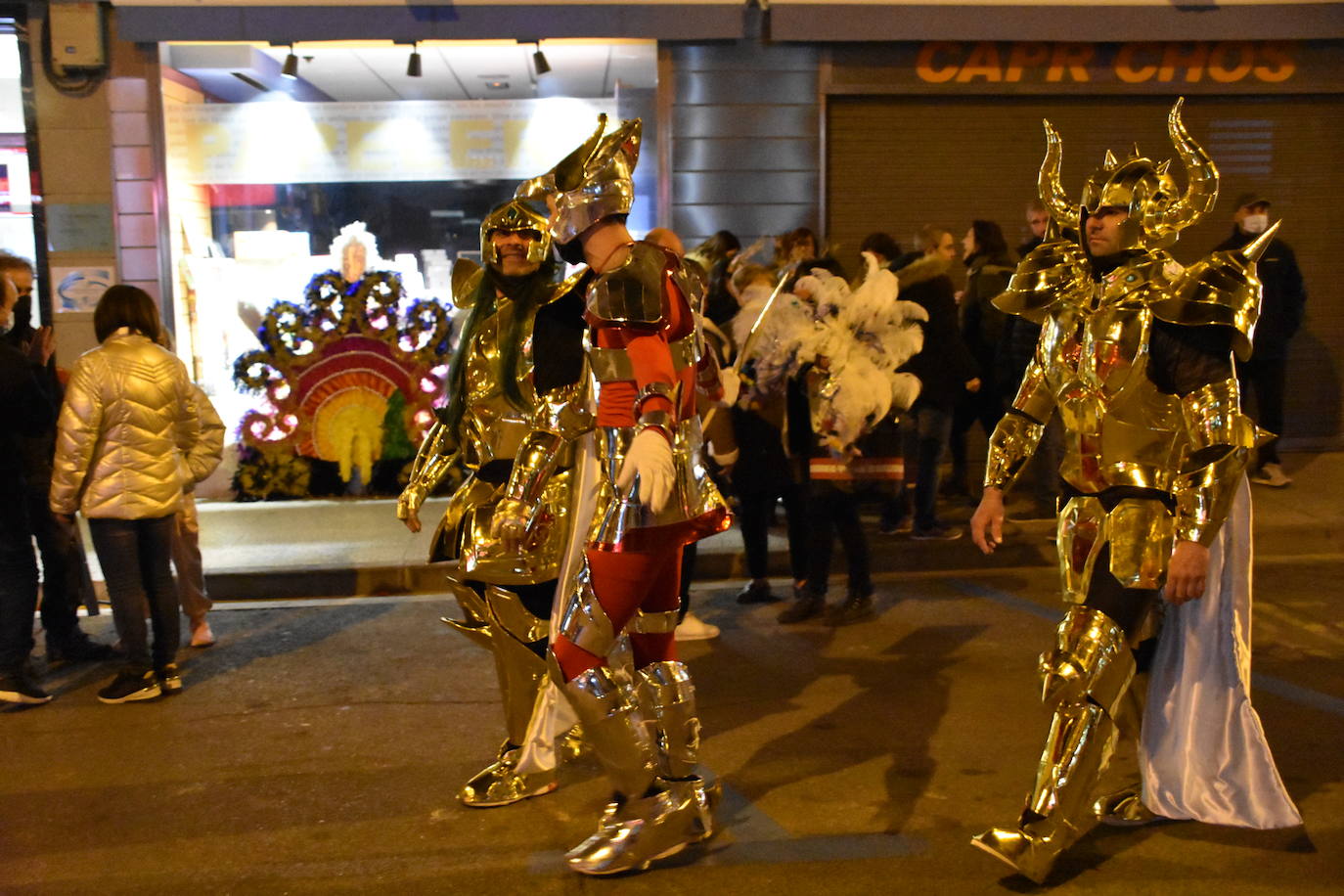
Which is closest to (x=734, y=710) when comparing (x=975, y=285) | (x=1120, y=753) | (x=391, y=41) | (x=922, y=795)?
(x=922, y=795)

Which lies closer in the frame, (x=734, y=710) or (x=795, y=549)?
(x=734, y=710)

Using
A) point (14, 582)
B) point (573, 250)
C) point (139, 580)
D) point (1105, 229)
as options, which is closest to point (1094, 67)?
point (1105, 229)

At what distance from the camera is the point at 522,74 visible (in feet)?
35.3

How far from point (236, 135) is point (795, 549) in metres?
6.21

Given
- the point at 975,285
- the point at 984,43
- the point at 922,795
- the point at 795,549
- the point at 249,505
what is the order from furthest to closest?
the point at 984,43 < the point at 249,505 < the point at 975,285 < the point at 795,549 < the point at 922,795

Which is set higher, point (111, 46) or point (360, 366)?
point (111, 46)

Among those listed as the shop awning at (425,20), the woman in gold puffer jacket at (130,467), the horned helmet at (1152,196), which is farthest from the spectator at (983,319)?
the woman in gold puffer jacket at (130,467)

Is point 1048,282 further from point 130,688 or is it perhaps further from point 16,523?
point 16,523

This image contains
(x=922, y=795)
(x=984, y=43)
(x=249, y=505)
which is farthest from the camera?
(x=984, y=43)

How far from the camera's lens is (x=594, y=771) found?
4.63 m

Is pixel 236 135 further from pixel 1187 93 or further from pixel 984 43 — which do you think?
pixel 1187 93

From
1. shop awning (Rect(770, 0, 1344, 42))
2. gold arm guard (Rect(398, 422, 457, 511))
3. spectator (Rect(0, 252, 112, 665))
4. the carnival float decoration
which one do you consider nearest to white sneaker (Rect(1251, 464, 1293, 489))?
shop awning (Rect(770, 0, 1344, 42))

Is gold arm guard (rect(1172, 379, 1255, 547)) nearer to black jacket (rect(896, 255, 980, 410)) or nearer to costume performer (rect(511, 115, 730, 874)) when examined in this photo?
costume performer (rect(511, 115, 730, 874))

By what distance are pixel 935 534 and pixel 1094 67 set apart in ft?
15.3
